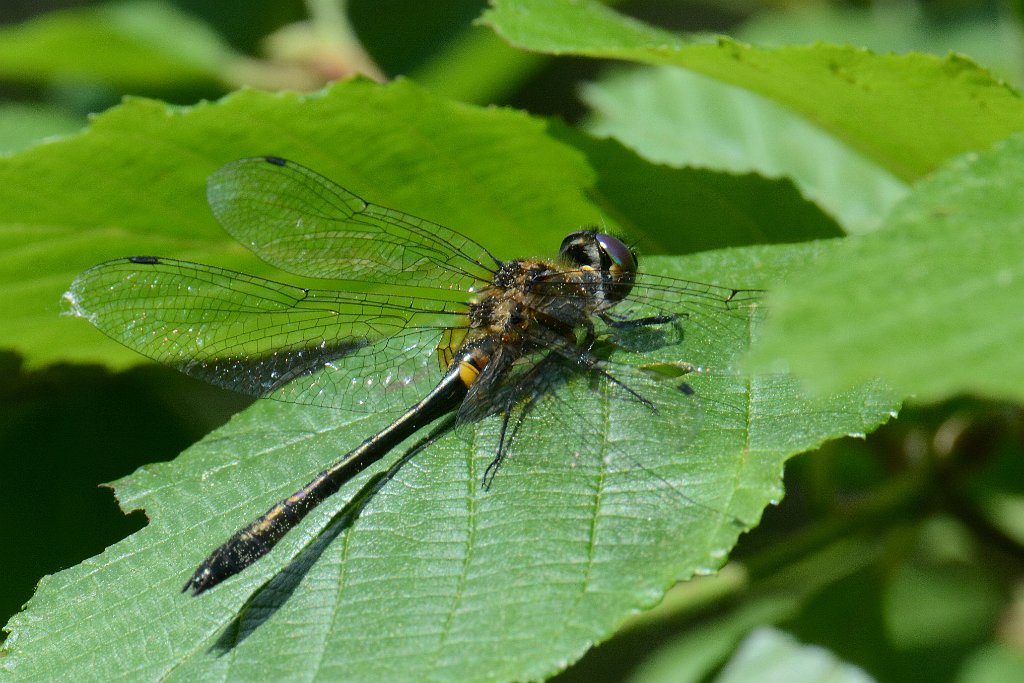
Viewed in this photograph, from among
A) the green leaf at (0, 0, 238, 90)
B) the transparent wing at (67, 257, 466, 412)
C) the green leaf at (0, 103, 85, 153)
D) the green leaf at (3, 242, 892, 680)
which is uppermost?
the green leaf at (0, 0, 238, 90)

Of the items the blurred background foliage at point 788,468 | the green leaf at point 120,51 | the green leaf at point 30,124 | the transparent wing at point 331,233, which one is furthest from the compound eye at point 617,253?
the green leaf at point 30,124

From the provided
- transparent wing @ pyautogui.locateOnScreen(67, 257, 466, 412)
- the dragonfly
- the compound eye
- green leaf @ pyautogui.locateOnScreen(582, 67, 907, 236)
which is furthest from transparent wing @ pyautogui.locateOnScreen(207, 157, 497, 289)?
green leaf @ pyautogui.locateOnScreen(582, 67, 907, 236)

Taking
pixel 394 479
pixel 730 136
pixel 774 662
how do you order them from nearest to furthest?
pixel 394 479
pixel 774 662
pixel 730 136

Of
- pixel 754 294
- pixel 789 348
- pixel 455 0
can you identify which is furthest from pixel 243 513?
pixel 455 0

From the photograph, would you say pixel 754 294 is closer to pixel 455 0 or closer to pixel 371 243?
pixel 371 243

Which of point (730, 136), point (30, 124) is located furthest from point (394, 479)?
point (30, 124)

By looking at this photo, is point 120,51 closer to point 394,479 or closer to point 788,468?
point 394,479

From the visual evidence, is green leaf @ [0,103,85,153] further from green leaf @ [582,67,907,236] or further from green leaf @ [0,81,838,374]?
green leaf @ [582,67,907,236]
